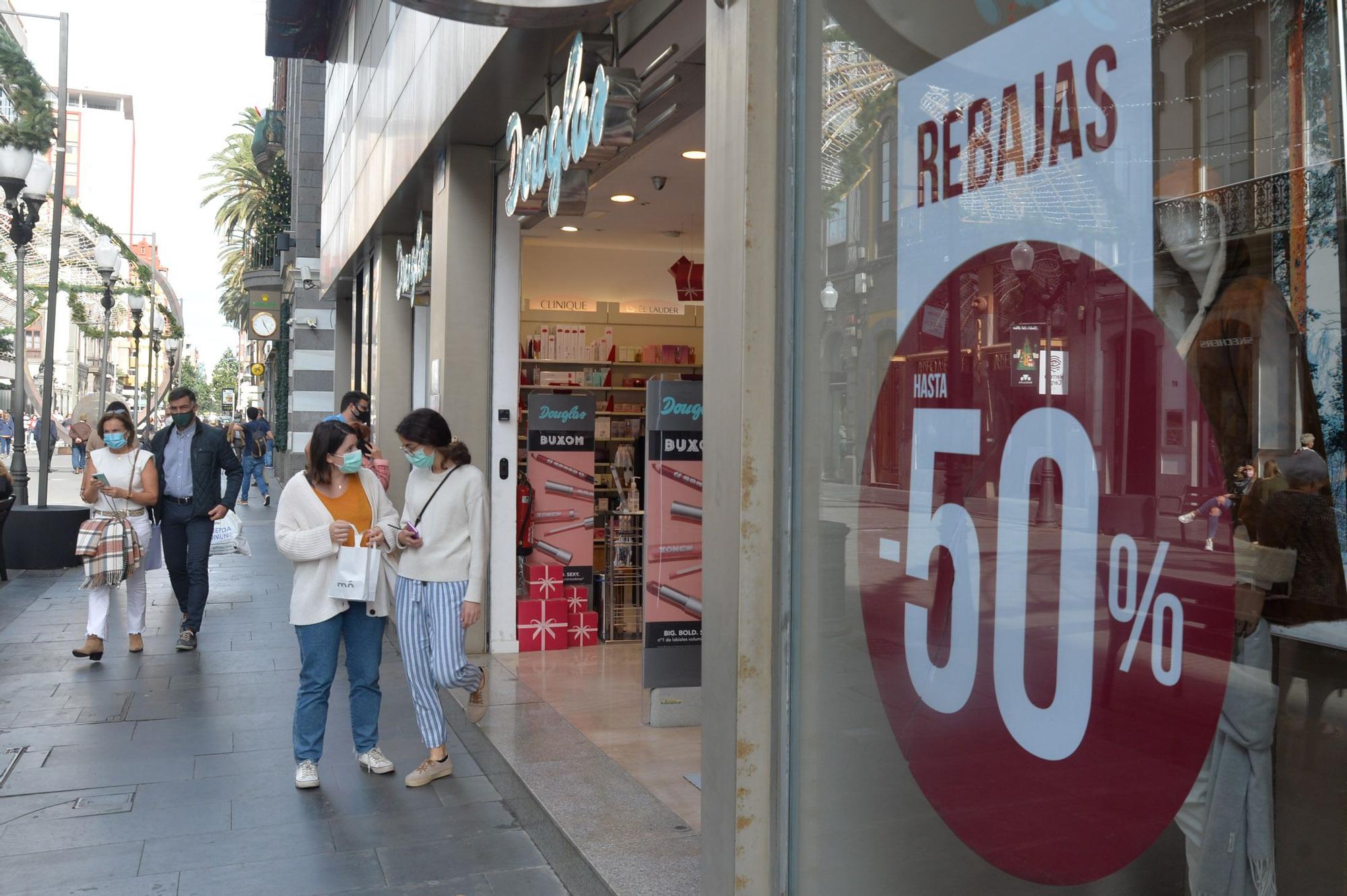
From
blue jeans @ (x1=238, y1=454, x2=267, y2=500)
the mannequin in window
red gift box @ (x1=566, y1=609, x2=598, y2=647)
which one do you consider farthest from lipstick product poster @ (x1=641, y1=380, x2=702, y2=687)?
blue jeans @ (x1=238, y1=454, x2=267, y2=500)

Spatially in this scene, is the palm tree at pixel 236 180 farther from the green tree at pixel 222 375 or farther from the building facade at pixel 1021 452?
the green tree at pixel 222 375

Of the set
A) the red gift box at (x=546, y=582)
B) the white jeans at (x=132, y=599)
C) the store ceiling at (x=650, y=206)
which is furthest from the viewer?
the red gift box at (x=546, y=582)

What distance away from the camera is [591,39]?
19.7 feet

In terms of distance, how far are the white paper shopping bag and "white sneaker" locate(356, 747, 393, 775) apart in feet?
3.07

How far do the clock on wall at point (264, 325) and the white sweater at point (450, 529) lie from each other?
29.2 meters

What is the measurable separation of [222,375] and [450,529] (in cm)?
14410

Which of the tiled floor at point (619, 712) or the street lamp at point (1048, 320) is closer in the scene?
the street lamp at point (1048, 320)

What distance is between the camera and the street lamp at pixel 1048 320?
204 cm

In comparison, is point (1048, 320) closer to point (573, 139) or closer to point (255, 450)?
point (573, 139)

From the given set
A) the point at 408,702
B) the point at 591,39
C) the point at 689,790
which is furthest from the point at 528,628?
the point at 591,39

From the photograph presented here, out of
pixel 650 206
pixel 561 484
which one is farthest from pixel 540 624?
pixel 650 206

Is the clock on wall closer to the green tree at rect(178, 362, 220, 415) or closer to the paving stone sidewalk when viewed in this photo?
the paving stone sidewalk

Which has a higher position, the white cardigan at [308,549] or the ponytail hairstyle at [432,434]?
the ponytail hairstyle at [432,434]

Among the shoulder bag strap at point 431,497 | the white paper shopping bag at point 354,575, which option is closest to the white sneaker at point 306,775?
the white paper shopping bag at point 354,575
